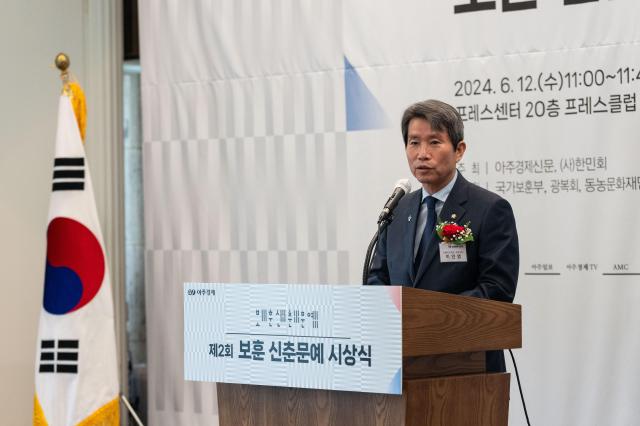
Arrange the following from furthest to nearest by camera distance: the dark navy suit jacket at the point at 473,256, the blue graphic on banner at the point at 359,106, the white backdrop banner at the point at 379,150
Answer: the blue graphic on banner at the point at 359,106, the white backdrop banner at the point at 379,150, the dark navy suit jacket at the point at 473,256

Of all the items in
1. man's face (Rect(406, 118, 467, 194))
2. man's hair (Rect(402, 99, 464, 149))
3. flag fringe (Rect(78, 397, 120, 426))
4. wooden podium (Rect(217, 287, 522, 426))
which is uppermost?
man's hair (Rect(402, 99, 464, 149))

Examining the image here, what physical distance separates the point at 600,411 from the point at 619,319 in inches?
17.1

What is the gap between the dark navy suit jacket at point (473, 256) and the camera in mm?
2414

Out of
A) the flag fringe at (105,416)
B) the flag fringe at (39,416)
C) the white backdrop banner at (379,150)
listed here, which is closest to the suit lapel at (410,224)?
the white backdrop banner at (379,150)

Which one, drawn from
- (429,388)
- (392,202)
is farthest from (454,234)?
(429,388)

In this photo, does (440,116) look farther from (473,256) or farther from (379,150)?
(379,150)

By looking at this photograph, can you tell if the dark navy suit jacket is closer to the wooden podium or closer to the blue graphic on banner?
the wooden podium

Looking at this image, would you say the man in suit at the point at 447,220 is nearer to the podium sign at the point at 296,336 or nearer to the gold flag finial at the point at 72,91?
the podium sign at the point at 296,336

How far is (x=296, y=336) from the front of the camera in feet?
6.23

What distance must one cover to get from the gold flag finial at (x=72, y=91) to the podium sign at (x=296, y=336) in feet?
7.33

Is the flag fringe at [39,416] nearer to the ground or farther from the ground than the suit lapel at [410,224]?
nearer to the ground

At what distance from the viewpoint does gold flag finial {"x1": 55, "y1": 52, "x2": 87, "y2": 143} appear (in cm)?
393

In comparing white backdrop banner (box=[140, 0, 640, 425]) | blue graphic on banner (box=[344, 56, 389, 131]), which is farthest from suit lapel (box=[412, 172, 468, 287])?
blue graphic on banner (box=[344, 56, 389, 131])

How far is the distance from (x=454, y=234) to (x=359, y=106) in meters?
1.81
